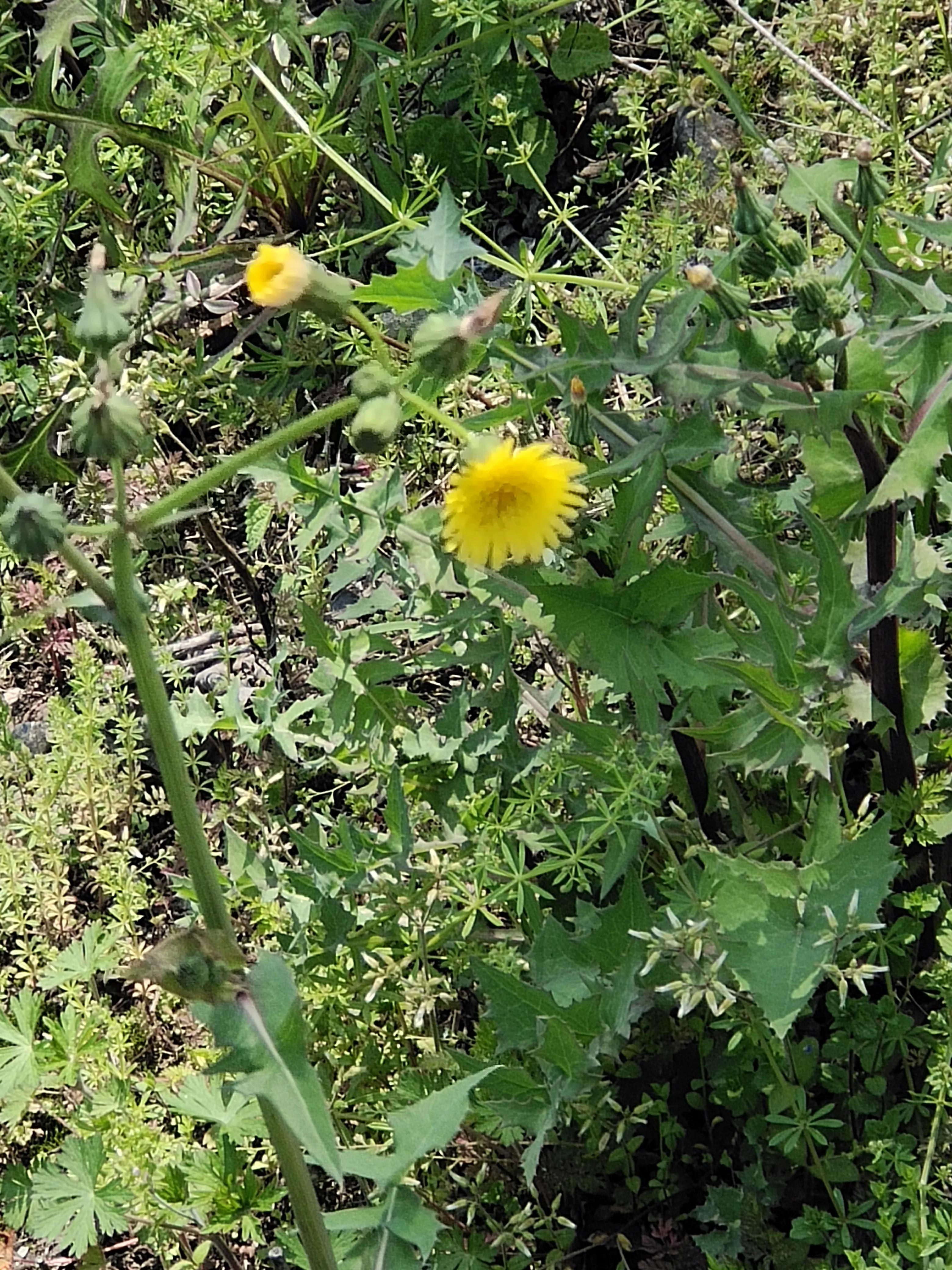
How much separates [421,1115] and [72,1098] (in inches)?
39.5

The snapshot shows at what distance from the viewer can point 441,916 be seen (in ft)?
7.22

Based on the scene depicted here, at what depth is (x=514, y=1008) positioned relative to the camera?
1.90 meters

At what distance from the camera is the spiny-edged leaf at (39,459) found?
9.39 feet

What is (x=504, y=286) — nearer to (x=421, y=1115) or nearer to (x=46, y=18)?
(x=46, y=18)

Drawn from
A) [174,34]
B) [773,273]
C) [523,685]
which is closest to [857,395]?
[773,273]

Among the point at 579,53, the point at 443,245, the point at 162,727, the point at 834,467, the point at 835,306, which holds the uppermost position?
the point at 579,53

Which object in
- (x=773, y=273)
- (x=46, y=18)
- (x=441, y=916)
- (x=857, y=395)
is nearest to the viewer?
(x=857, y=395)

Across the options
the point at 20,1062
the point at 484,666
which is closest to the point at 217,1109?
the point at 20,1062

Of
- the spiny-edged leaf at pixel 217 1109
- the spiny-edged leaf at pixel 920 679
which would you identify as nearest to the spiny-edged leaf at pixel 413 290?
the spiny-edged leaf at pixel 920 679

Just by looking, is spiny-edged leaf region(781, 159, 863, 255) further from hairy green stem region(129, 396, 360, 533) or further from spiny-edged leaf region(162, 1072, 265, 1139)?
spiny-edged leaf region(162, 1072, 265, 1139)

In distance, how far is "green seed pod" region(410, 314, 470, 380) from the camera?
1.60 m

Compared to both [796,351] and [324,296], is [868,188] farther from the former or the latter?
[324,296]

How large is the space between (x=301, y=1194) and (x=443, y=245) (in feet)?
4.65

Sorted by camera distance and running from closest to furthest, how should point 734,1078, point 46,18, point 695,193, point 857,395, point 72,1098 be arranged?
point 857,395 < point 734,1078 < point 72,1098 < point 695,193 < point 46,18
